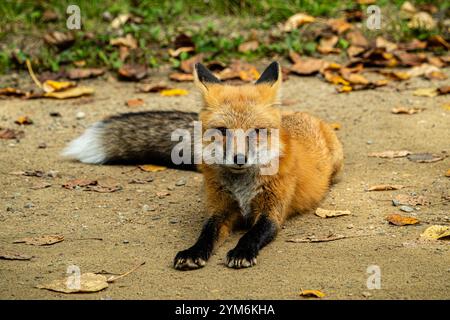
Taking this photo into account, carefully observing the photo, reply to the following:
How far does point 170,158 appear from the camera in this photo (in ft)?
21.2

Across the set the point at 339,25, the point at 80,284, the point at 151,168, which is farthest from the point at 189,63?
the point at 80,284

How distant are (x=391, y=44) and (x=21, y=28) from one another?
17.2ft

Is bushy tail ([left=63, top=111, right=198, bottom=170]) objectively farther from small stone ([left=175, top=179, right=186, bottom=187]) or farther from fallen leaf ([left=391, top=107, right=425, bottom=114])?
fallen leaf ([left=391, top=107, right=425, bottom=114])

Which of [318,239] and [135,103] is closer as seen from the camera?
[318,239]

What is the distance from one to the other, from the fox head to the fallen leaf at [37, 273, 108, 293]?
117cm

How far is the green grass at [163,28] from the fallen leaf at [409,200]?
436 centimetres

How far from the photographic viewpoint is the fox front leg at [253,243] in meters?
4.28

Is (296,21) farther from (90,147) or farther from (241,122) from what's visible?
(241,122)

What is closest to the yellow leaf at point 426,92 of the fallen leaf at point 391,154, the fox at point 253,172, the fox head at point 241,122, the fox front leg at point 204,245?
the fallen leaf at point 391,154

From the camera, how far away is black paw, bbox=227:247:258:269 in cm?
427

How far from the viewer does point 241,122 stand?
4613 millimetres

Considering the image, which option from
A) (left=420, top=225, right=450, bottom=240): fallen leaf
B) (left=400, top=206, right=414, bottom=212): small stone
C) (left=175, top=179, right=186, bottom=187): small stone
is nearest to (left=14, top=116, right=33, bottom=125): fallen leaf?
(left=175, top=179, right=186, bottom=187): small stone

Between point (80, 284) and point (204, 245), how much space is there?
91cm

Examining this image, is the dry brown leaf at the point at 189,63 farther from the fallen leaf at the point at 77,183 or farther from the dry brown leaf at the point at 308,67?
the fallen leaf at the point at 77,183
